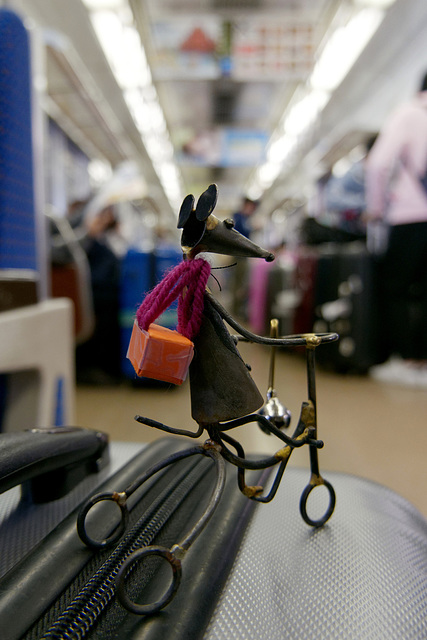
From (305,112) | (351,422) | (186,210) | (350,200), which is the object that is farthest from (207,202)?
(305,112)

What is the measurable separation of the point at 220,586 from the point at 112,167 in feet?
22.2

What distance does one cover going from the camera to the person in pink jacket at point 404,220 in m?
1.90

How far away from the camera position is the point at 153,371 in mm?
300

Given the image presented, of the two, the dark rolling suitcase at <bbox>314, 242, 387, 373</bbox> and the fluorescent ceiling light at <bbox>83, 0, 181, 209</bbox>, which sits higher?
the fluorescent ceiling light at <bbox>83, 0, 181, 209</bbox>

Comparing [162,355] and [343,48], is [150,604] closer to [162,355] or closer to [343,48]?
[162,355]

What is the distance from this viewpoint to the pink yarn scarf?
31 cm

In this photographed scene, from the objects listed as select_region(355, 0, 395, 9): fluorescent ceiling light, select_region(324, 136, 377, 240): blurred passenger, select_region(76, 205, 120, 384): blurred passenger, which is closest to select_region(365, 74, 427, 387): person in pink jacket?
select_region(324, 136, 377, 240): blurred passenger

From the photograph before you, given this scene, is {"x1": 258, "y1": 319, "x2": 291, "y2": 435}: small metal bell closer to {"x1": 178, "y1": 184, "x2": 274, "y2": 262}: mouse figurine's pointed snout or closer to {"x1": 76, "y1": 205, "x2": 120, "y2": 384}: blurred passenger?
{"x1": 178, "y1": 184, "x2": 274, "y2": 262}: mouse figurine's pointed snout

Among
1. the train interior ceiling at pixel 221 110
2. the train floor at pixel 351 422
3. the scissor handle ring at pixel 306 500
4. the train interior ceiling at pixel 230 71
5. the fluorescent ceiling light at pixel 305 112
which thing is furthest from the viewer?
the fluorescent ceiling light at pixel 305 112

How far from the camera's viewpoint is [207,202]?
0.30 meters

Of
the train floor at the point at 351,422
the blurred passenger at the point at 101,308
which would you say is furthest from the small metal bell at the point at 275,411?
the blurred passenger at the point at 101,308

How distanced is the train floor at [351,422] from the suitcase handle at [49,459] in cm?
13

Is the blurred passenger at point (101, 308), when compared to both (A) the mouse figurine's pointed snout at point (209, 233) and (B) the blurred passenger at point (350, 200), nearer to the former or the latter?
(B) the blurred passenger at point (350, 200)

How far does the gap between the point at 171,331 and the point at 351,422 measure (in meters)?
1.39
